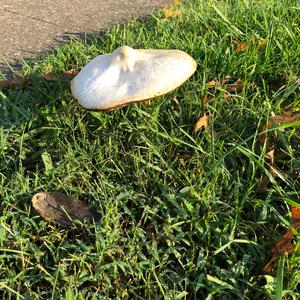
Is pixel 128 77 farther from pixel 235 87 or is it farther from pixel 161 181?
pixel 235 87

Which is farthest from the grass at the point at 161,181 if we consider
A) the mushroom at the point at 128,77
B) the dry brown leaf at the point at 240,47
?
the mushroom at the point at 128,77

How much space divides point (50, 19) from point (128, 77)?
1107mm

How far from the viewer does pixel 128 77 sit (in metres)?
1.76

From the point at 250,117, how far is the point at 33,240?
0.91 meters

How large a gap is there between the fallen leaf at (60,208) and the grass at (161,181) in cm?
3

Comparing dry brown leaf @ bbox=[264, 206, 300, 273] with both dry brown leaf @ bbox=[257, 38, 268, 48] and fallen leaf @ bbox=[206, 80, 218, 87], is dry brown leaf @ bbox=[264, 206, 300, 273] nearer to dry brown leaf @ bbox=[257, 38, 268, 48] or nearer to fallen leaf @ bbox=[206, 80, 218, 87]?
fallen leaf @ bbox=[206, 80, 218, 87]

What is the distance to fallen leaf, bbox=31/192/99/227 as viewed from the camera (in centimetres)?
163

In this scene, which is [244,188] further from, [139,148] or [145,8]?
[145,8]

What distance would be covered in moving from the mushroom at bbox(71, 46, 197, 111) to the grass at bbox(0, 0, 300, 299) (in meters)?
0.18

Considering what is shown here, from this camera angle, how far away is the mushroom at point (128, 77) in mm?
1702

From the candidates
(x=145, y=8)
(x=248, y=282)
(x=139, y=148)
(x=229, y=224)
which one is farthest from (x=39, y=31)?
(x=248, y=282)

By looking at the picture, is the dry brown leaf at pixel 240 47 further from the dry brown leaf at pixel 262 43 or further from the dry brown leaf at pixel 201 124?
the dry brown leaf at pixel 201 124

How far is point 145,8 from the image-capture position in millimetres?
2793

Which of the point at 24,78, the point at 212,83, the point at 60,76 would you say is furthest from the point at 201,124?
the point at 24,78
